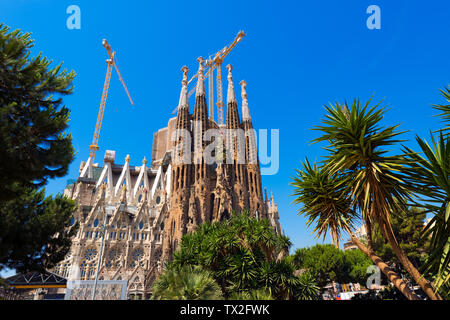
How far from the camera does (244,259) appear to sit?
560 inches

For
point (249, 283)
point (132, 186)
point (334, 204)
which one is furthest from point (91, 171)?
point (334, 204)

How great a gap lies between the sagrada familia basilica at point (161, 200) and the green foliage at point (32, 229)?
18.7m

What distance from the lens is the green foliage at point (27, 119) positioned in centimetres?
827

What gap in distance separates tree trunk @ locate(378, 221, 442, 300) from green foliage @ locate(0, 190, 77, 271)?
1622 cm

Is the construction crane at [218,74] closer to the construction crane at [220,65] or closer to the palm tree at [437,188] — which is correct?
the construction crane at [220,65]

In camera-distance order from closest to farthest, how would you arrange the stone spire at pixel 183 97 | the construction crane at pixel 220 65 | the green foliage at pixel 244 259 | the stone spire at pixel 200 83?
the green foliage at pixel 244 259
the stone spire at pixel 183 97
the stone spire at pixel 200 83
the construction crane at pixel 220 65

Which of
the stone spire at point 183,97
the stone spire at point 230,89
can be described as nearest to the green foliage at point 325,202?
the stone spire at point 183,97

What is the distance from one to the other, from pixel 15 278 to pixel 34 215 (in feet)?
37.2

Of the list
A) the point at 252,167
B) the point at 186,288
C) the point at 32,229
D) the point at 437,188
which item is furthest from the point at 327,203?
the point at 252,167

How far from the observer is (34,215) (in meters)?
14.8

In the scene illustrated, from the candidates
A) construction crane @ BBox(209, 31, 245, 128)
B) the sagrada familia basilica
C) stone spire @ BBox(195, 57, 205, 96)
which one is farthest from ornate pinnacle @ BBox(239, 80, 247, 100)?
construction crane @ BBox(209, 31, 245, 128)

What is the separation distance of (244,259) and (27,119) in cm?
1185

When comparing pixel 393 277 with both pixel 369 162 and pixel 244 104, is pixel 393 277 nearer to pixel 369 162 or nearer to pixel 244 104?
pixel 369 162
